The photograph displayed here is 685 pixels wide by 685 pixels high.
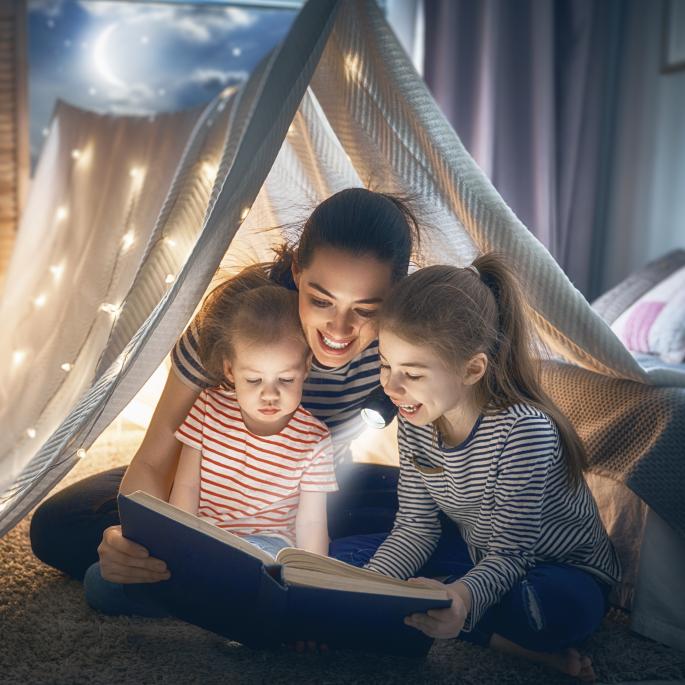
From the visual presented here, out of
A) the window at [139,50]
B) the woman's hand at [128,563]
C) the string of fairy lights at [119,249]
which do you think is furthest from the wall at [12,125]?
the woman's hand at [128,563]

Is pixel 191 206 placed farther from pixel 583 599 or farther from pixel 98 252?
pixel 583 599

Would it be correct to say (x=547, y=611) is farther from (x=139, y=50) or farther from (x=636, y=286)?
(x=139, y=50)

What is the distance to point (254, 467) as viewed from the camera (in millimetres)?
1336

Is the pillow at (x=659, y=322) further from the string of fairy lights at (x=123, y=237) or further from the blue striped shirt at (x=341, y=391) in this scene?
the string of fairy lights at (x=123, y=237)

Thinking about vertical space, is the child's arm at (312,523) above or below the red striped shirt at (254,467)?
below

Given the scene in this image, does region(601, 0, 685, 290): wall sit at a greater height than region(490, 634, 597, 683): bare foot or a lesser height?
greater

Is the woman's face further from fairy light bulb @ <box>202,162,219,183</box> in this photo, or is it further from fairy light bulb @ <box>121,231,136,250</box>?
fairy light bulb @ <box>121,231,136,250</box>

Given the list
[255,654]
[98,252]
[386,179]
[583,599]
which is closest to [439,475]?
[583,599]

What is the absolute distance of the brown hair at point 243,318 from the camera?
1271mm

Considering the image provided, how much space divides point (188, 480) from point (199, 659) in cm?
29

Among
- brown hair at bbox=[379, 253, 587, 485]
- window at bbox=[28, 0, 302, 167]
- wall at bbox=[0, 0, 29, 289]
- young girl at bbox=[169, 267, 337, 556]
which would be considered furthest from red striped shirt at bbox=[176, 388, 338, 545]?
window at bbox=[28, 0, 302, 167]

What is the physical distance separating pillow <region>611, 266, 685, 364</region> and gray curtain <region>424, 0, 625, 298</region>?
38.3 inches

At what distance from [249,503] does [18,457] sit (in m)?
0.81

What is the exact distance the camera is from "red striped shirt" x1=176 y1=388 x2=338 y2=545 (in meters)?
1.33
